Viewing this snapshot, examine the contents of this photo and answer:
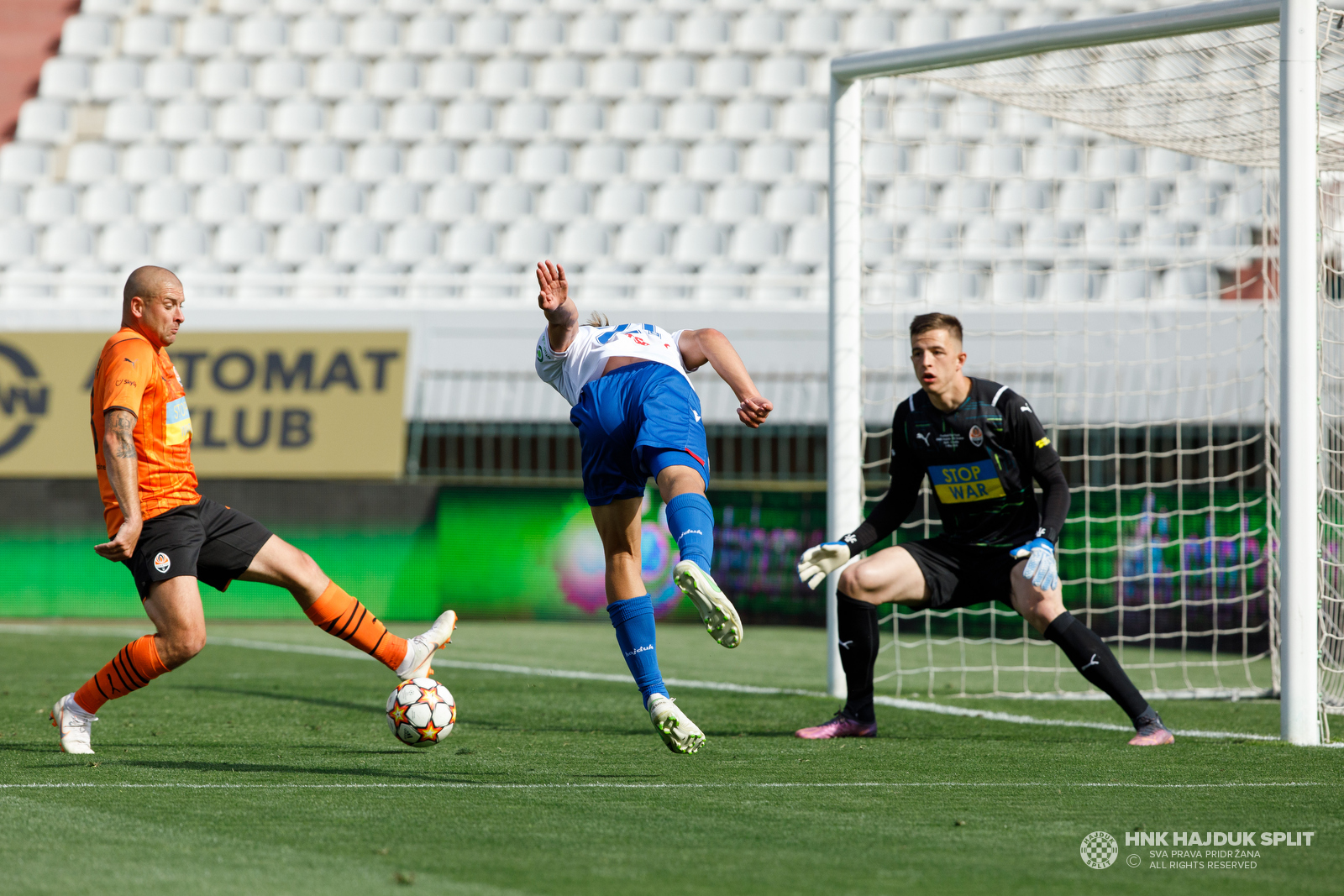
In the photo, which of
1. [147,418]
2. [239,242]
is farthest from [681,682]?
[239,242]

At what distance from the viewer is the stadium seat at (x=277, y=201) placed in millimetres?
16922

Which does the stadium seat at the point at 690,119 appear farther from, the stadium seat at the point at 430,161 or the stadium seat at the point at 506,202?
the stadium seat at the point at 430,161

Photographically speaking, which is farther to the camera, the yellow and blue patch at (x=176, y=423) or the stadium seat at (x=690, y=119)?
the stadium seat at (x=690, y=119)

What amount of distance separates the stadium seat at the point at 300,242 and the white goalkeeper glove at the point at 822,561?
478 inches

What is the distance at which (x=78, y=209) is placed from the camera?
1738 cm

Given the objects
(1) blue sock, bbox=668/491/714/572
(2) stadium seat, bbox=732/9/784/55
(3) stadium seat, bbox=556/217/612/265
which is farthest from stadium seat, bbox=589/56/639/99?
(1) blue sock, bbox=668/491/714/572

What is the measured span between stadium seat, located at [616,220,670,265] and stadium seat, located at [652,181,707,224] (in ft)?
0.68

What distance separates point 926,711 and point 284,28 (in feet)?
49.7

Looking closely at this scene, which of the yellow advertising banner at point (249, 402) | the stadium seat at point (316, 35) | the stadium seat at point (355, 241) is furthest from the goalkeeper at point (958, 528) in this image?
the stadium seat at point (316, 35)

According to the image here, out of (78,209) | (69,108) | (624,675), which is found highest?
(69,108)

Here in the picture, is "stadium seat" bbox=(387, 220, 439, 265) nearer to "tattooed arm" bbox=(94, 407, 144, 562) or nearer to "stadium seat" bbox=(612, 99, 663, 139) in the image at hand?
"stadium seat" bbox=(612, 99, 663, 139)

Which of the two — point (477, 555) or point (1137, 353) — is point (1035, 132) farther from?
point (477, 555)

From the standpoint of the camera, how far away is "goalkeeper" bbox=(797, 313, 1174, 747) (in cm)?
563

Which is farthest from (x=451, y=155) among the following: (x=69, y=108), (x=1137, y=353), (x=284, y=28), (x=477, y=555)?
(x=1137, y=353)
